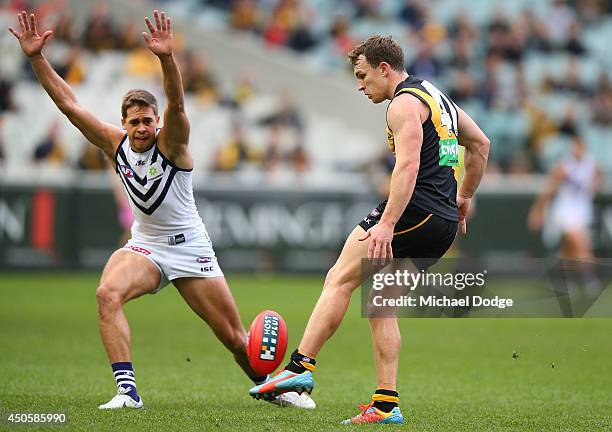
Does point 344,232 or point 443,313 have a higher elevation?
point 344,232

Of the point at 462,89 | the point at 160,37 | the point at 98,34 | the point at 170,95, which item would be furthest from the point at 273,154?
the point at 160,37

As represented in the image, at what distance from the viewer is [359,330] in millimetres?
13320

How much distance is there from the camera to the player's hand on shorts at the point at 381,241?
6.48 metres

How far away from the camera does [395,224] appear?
22.0ft

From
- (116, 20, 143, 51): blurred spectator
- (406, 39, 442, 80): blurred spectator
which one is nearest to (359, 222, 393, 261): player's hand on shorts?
(406, 39, 442, 80): blurred spectator

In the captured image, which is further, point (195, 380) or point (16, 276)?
point (16, 276)

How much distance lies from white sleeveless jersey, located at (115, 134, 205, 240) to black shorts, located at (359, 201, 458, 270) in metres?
1.52

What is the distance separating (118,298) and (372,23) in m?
18.7

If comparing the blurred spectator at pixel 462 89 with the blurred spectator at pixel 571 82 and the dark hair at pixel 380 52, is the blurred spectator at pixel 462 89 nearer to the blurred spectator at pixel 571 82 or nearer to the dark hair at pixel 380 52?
the blurred spectator at pixel 571 82

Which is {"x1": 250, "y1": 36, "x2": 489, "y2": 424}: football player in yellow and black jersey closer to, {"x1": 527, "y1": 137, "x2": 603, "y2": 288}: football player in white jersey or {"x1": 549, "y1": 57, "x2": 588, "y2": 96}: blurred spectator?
{"x1": 527, "y1": 137, "x2": 603, "y2": 288}: football player in white jersey

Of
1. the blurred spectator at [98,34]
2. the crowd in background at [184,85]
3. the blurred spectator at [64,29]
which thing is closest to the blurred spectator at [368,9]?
the crowd in background at [184,85]

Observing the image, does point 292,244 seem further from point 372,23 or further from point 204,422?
point 204,422

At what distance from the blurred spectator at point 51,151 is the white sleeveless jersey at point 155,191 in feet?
42.6

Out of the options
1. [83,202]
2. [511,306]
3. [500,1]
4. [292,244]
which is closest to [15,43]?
[83,202]
